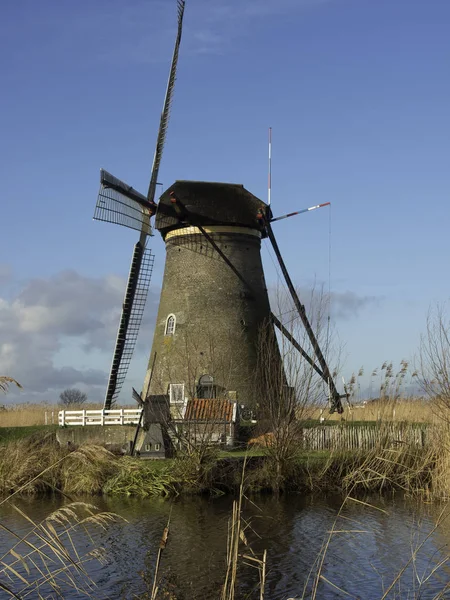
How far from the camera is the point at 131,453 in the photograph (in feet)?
58.9

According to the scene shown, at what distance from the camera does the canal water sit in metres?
8.19

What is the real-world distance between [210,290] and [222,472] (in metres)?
6.98

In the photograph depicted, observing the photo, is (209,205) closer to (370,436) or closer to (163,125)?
(163,125)

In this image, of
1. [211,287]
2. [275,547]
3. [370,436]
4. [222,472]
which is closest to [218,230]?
[211,287]

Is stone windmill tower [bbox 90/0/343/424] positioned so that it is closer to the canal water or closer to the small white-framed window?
the small white-framed window

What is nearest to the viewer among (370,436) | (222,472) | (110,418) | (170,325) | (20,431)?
(222,472)

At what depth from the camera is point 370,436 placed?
16.5 m

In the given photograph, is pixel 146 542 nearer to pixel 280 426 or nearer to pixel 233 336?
pixel 280 426

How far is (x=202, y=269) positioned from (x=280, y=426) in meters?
7.35

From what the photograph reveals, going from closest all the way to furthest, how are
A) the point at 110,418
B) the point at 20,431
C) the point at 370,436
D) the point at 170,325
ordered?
the point at 370,436
the point at 110,418
the point at 20,431
the point at 170,325

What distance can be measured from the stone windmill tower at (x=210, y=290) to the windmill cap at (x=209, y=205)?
1.2 inches

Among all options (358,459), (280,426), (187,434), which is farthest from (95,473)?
(358,459)

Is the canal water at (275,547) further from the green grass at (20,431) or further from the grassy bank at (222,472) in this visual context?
the green grass at (20,431)

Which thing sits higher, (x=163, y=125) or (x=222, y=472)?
(x=163, y=125)
